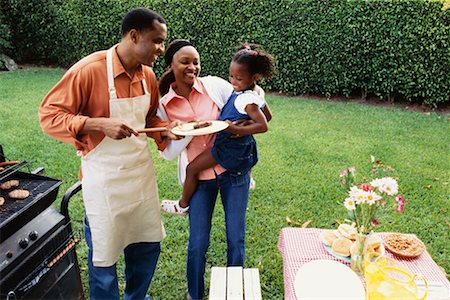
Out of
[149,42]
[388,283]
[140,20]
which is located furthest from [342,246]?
[140,20]

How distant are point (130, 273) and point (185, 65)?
1404mm

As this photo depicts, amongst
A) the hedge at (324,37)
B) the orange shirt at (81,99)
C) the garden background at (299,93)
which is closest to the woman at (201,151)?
the orange shirt at (81,99)

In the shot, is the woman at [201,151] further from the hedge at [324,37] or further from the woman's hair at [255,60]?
the hedge at [324,37]

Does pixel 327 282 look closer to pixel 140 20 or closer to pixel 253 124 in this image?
pixel 253 124

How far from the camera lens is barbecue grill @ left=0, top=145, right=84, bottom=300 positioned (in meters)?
2.08

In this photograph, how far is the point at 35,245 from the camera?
7.32 feet

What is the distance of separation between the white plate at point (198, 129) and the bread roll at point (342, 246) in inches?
37.4

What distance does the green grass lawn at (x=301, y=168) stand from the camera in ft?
11.9

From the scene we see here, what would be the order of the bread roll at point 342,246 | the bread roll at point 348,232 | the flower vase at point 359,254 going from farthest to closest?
the bread roll at point 348,232
the bread roll at point 342,246
the flower vase at point 359,254

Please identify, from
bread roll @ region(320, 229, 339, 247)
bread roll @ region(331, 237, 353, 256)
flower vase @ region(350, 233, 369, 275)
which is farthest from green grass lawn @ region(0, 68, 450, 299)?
flower vase @ region(350, 233, 369, 275)

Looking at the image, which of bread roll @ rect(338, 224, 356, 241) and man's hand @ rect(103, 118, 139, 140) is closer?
man's hand @ rect(103, 118, 139, 140)

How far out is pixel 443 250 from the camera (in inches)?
144

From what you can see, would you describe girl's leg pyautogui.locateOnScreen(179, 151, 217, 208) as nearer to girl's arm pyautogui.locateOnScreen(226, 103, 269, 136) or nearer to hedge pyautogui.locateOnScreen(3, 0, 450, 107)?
girl's arm pyautogui.locateOnScreen(226, 103, 269, 136)

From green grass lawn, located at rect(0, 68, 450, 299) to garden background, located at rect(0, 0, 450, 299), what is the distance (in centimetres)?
2
